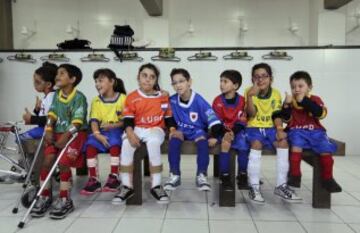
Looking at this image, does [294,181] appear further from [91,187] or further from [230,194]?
[91,187]

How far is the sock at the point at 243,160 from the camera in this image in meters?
2.66

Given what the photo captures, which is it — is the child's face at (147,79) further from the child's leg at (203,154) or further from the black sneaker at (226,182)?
the black sneaker at (226,182)

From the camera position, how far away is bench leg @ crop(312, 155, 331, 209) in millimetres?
2557

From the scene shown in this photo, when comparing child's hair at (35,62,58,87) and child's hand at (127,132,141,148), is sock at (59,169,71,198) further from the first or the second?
child's hair at (35,62,58,87)

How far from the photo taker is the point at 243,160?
9.39 ft

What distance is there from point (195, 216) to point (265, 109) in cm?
101

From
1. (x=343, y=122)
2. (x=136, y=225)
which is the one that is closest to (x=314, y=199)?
(x=136, y=225)

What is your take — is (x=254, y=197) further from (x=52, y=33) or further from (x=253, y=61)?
(x=52, y=33)

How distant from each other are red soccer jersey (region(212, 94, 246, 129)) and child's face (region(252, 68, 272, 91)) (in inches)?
7.2

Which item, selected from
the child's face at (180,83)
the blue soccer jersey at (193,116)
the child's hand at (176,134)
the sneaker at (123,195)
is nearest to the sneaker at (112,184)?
the sneaker at (123,195)

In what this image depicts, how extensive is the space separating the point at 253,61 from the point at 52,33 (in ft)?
12.8

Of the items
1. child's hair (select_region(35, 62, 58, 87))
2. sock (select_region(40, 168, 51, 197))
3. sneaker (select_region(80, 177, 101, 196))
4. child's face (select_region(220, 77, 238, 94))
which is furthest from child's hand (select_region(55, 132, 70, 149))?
child's face (select_region(220, 77, 238, 94))

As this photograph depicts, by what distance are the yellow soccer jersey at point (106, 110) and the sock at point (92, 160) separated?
0.85ft

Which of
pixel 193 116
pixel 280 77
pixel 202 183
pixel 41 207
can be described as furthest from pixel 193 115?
pixel 280 77
